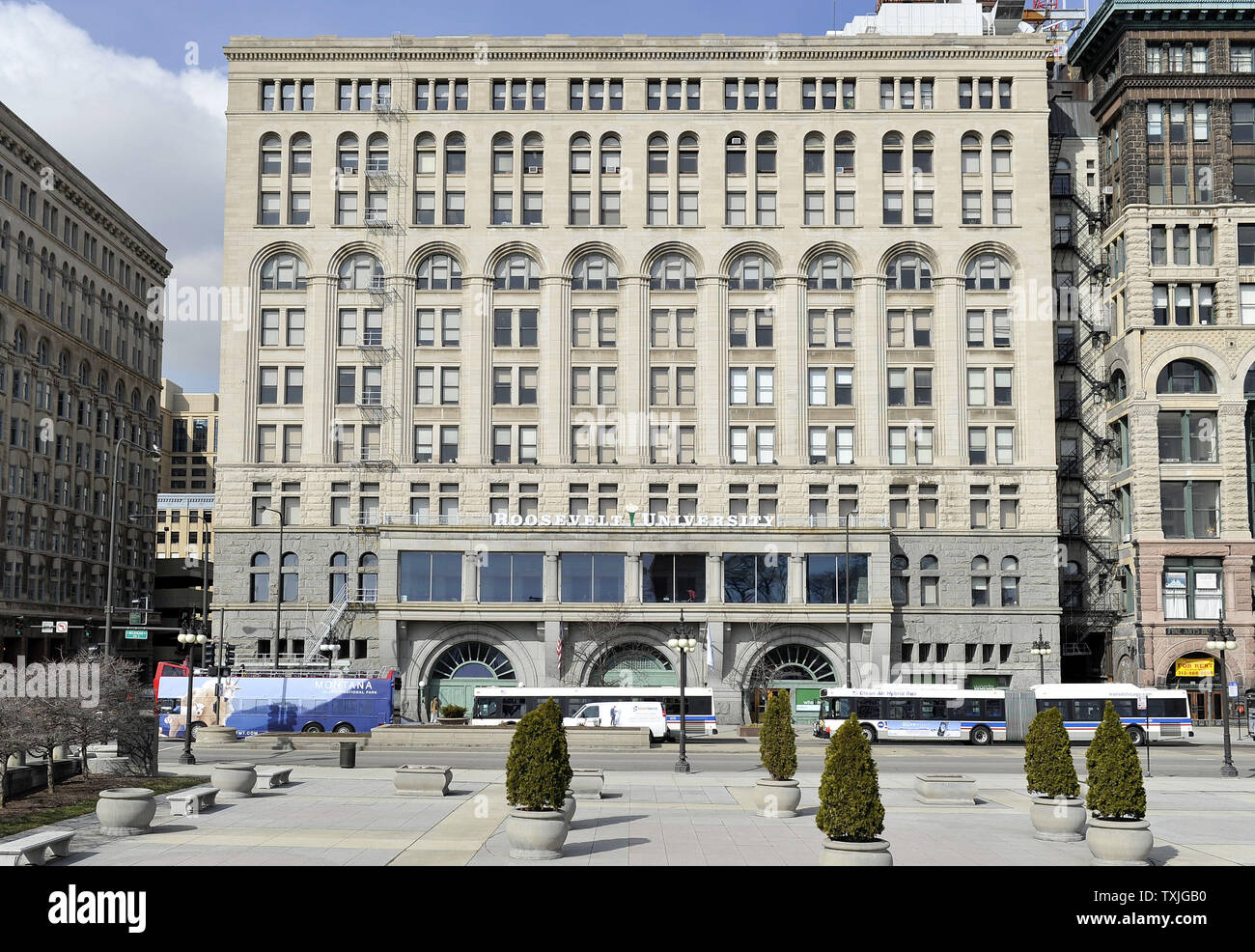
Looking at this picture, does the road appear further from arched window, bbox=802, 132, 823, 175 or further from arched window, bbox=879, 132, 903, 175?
arched window, bbox=879, 132, 903, 175

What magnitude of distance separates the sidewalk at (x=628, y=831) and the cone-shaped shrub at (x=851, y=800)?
2.60m

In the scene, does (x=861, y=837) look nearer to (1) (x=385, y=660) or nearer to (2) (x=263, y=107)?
(1) (x=385, y=660)

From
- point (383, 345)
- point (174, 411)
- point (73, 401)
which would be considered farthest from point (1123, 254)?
point (174, 411)

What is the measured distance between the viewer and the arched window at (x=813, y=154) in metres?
78.9

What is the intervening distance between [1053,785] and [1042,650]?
45.4 m

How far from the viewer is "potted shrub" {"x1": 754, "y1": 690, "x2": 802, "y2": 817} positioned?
3088 cm

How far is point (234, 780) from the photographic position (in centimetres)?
3359

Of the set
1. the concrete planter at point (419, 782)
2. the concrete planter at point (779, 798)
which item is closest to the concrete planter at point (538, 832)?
the concrete planter at point (779, 798)

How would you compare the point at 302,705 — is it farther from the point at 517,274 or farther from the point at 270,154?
the point at 270,154

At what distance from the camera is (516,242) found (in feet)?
257

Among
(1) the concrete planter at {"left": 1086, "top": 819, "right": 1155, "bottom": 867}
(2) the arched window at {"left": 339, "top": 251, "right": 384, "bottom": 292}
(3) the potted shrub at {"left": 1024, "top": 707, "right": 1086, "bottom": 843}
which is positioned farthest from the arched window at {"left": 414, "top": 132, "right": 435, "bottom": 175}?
(1) the concrete planter at {"left": 1086, "top": 819, "right": 1155, "bottom": 867}

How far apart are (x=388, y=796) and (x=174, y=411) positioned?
579ft

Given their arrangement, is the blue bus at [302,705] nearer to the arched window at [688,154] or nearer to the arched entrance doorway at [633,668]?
the arched entrance doorway at [633,668]

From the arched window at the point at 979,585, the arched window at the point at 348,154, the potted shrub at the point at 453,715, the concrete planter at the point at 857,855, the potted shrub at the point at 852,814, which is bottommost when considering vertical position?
the potted shrub at the point at 453,715
